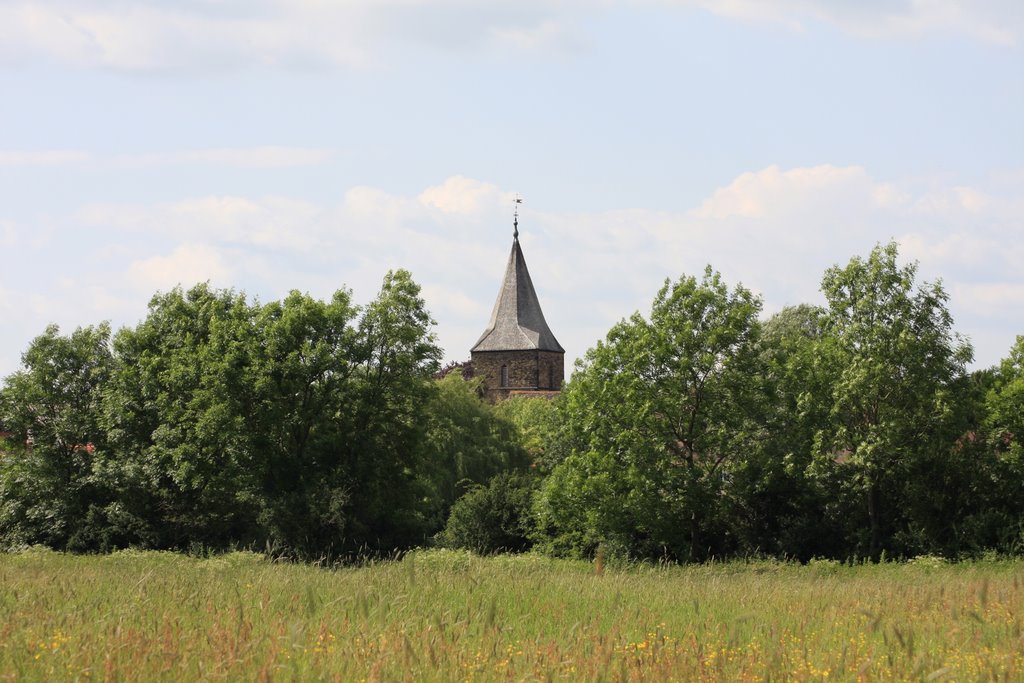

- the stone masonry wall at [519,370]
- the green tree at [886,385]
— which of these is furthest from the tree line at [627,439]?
the stone masonry wall at [519,370]

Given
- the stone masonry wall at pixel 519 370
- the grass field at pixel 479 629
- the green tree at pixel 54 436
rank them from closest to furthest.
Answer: the grass field at pixel 479 629
the green tree at pixel 54 436
the stone masonry wall at pixel 519 370

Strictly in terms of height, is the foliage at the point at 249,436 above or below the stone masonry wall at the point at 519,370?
below

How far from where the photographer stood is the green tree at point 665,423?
33812 mm

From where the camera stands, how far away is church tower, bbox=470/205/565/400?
107438 millimetres

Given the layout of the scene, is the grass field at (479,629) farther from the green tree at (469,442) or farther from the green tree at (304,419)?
the green tree at (469,442)

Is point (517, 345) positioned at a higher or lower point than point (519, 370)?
higher

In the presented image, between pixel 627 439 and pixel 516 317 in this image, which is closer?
pixel 627 439

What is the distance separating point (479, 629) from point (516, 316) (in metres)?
99.5

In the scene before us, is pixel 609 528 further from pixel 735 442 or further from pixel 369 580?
pixel 369 580

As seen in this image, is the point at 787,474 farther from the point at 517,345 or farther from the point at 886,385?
the point at 517,345

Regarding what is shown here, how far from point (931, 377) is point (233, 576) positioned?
25.7 meters

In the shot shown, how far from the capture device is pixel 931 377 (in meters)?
34.2

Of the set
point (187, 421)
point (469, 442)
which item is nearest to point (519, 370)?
point (469, 442)

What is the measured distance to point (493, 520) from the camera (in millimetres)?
39812
